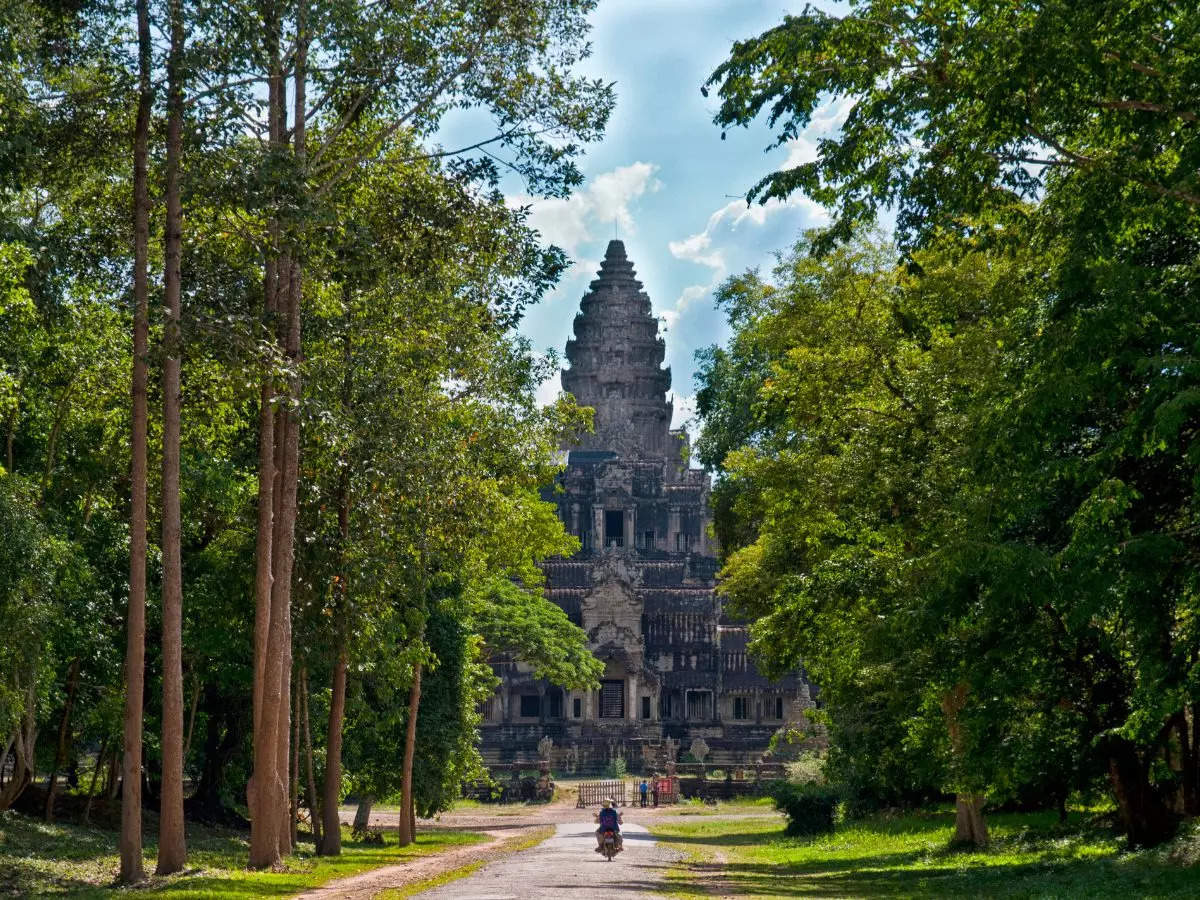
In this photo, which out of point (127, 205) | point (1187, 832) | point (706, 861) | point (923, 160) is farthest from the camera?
point (706, 861)

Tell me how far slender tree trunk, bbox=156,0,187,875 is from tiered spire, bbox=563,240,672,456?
81.2 metres

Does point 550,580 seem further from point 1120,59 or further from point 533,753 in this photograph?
point 1120,59

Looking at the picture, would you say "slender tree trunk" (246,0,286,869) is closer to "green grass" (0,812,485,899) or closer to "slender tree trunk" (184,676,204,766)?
"green grass" (0,812,485,899)

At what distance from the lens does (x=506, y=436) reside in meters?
34.0

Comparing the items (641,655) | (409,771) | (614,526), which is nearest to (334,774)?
(409,771)

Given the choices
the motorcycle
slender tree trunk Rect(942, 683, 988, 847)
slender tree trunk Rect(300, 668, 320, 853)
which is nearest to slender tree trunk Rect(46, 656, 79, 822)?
slender tree trunk Rect(300, 668, 320, 853)

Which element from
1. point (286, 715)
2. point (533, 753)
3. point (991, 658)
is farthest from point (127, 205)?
point (533, 753)

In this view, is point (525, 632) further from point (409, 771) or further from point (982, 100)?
point (982, 100)

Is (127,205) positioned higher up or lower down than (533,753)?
higher up

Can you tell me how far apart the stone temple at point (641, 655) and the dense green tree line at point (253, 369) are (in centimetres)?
4070

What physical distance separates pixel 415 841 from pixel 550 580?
49.3 m

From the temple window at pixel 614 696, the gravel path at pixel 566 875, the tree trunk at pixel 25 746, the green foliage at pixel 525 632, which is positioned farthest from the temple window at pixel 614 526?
the tree trunk at pixel 25 746

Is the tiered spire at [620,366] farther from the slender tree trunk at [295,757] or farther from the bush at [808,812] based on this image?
the slender tree trunk at [295,757]

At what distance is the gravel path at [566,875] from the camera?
18609 millimetres
